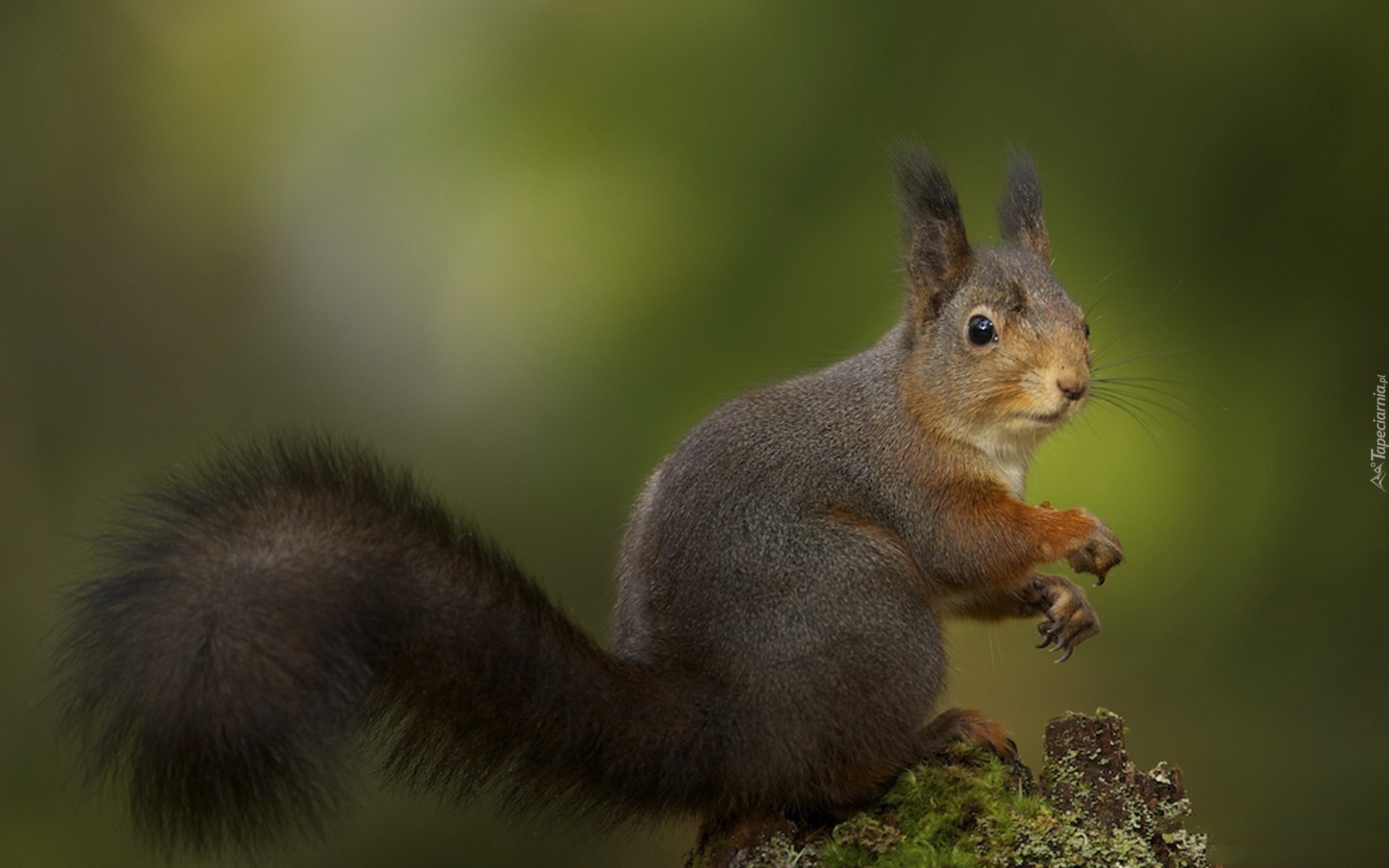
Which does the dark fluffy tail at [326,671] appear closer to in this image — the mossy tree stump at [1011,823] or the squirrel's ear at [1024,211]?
the mossy tree stump at [1011,823]

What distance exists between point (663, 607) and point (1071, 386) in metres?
0.73

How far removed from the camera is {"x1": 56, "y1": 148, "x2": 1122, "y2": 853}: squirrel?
1.74 m

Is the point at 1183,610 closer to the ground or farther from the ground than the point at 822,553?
farther from the ground

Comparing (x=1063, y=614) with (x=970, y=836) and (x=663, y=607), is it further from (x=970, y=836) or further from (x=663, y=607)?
(x=663, y=607)

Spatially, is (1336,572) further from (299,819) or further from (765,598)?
(299,819)

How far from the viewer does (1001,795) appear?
2176 mm

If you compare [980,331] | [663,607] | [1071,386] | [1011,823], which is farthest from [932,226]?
[1011,823]

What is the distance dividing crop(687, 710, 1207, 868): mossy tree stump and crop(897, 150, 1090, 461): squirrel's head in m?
0.49


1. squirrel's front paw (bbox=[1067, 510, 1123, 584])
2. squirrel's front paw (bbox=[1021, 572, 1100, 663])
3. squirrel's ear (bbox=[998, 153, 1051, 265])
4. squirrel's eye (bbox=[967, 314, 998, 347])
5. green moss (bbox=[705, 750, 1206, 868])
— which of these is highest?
squirrel's ear (bbox=[998, 153, 1051, 265])

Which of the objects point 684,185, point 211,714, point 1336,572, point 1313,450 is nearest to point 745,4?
point 684,185

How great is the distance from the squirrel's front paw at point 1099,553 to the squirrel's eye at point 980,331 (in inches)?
13.8

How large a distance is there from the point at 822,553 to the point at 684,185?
67.1 inches

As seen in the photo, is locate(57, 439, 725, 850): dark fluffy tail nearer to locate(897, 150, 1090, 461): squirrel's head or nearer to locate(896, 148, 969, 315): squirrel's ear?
locate(897, 150, 1090, 461): squirrel's head

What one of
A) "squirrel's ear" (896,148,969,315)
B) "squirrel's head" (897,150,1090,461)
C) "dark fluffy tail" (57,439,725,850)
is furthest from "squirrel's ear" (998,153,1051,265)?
"dark fluffy tail" (57,439,725,850)
